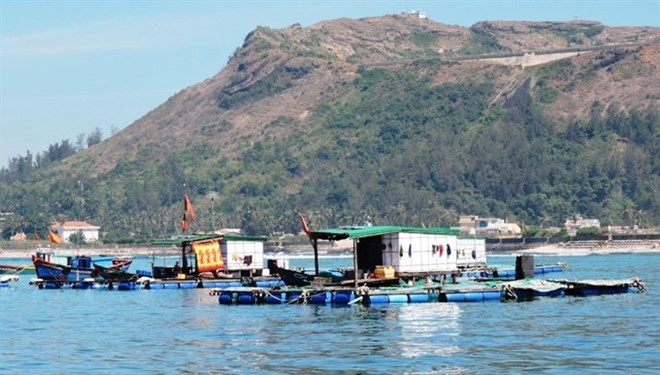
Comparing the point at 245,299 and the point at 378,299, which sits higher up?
the point at 245,299

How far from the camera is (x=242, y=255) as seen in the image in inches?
4916

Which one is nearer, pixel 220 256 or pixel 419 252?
pixel 419 252

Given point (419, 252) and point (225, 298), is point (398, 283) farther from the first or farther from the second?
point (225, 298)

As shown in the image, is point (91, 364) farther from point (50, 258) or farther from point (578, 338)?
point (50, 258)

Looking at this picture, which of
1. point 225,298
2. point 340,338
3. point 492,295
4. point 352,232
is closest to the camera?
point 340,338

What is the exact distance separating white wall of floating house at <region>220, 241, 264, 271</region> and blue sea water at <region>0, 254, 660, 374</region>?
72.7 feet

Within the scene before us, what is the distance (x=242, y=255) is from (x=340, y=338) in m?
52.9

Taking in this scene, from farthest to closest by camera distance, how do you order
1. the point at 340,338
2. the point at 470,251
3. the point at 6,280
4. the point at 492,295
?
the point at 6,280 < the point at 470,251 < the point at 492,295 < the point at 340,338

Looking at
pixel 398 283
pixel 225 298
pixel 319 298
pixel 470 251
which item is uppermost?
pixel 470 251

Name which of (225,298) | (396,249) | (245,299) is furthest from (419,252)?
(225,298)

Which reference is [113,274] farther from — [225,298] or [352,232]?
[352,232]

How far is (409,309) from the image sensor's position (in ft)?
286

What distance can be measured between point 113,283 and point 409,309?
141 ft

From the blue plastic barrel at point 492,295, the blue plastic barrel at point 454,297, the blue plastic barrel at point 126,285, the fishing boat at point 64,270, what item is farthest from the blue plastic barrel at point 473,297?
the fishing boat at point 64,270
